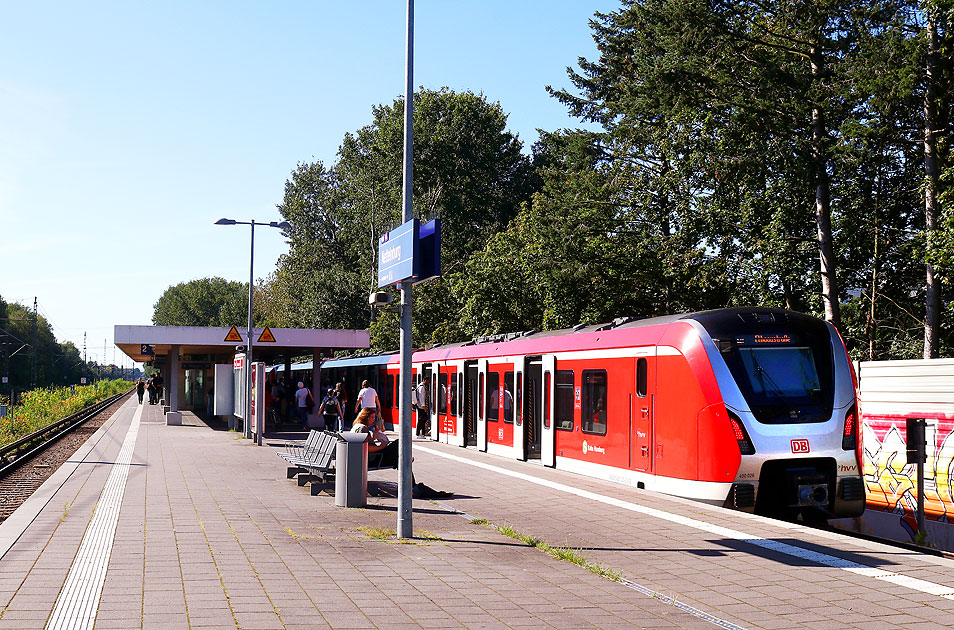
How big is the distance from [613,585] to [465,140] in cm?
4926

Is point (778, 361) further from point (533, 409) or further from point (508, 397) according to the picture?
point (508, 397)

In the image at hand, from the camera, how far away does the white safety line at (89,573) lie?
6.42m

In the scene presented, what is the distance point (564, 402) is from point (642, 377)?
3.71 meters

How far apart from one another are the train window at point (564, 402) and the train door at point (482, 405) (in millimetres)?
4910

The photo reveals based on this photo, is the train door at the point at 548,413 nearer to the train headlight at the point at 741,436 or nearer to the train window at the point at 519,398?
the train window at the point at 519,398

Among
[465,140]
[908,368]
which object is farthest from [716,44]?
[465,140]

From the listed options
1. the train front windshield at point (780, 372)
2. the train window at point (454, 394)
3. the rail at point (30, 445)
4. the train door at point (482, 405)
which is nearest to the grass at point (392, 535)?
the train front windshield at point (780, 372)

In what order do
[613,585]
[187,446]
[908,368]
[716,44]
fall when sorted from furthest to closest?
[716,44], [187,446], [908,368], [613,585]

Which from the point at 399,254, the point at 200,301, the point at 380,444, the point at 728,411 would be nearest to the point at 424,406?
the point at 380,444

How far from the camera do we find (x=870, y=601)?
24.0 ft

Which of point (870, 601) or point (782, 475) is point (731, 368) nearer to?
point (782, 475)

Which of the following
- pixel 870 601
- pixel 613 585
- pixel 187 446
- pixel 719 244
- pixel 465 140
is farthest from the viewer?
pixel 465 140

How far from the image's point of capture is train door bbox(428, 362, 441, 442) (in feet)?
89.8

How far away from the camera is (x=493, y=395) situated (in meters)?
22.5
